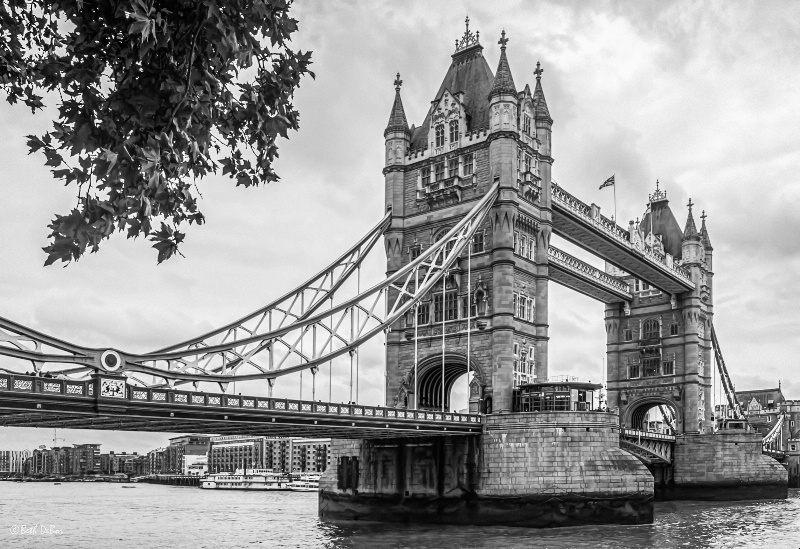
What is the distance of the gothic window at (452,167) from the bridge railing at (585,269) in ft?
26.3

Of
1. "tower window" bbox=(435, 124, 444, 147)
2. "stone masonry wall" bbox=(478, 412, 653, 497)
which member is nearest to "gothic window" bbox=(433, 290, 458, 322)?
"stone masonry wall" bbox=(478, 412, 653, 497)

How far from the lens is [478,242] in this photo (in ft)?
173

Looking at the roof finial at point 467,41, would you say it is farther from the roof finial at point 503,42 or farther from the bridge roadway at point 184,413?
the bridge roadway at point 184,413

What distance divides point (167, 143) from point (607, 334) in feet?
266

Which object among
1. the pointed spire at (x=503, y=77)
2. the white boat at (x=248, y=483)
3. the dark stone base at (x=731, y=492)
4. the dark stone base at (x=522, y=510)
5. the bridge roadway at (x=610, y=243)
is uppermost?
the pointed spire at (x=503, y=77)

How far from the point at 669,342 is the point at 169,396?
187 ft

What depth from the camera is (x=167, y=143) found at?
6.46 metres

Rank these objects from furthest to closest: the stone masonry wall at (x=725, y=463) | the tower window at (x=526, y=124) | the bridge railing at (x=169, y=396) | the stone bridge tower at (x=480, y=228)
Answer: the stone masonry wall at (x=725, y=463) → the tower window at (x=526, y=124) → the stone bridge tower at (x=480, y=228) → the bridge railing at (x=169, y=396)

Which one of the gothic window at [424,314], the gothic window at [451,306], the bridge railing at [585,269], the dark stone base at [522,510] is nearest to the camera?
the dark stone base at [522,510]

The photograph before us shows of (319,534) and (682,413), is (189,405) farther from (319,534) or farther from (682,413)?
(682,413)

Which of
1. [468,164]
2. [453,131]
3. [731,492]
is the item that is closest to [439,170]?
[468,164]

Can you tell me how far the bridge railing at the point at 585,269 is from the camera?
63031 millimetres

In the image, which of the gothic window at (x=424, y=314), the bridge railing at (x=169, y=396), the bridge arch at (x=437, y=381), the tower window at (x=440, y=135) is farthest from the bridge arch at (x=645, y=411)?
the bridge railing at (x=169, y=396)

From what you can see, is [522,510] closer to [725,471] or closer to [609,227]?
[609,227]
